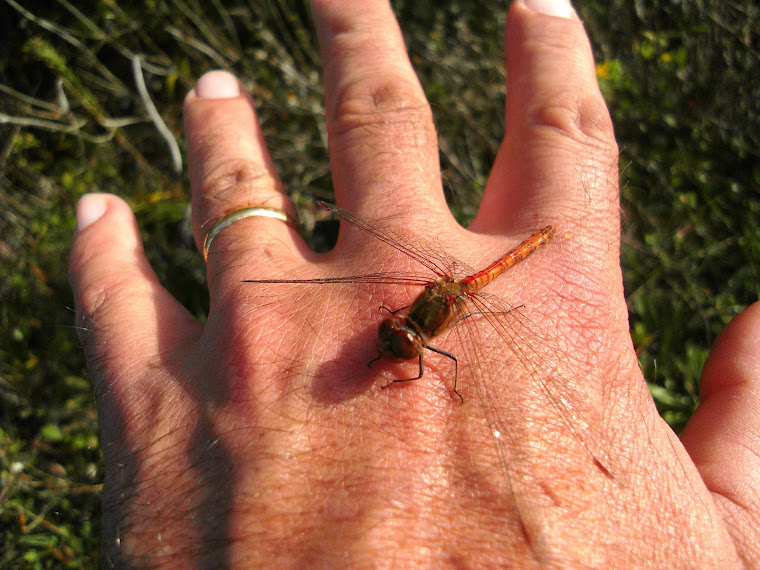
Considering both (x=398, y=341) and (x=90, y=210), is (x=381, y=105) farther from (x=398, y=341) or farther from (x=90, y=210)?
(x=90, y=210)

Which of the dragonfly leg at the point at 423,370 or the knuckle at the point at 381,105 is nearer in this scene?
the dragonfly leg at the point at 423,370

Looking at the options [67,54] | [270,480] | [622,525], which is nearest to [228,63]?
[67,54]

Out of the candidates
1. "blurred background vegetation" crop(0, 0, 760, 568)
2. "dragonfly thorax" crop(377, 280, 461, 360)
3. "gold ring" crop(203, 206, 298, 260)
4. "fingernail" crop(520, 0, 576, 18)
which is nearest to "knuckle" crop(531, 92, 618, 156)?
"fingernail" crop(520, 0, 576, 18)

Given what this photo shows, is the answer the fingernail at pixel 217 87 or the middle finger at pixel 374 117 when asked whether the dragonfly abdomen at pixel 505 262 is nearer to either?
the middle finger at pixel 374 117

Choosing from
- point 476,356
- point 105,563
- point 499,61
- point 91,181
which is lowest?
point 91,181

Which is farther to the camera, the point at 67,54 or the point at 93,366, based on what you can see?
the point at 67,54

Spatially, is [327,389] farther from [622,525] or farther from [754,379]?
[754,379]

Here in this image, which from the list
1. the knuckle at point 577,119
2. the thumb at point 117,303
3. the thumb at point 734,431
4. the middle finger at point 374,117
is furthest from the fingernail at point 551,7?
the thumb at point 117,303

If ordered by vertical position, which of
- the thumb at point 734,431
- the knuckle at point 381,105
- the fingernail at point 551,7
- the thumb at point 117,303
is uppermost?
the fingernail at point 551,7
